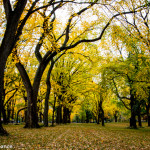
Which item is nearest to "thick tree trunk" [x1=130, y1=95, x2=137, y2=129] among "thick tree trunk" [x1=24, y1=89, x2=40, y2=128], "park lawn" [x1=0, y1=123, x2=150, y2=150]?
"park lawn" [x1=0, y1=123, x2=150, y2=150]

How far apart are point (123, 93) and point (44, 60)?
14.5 meters

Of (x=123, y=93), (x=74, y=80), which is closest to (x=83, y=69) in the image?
(x=74, y=80)

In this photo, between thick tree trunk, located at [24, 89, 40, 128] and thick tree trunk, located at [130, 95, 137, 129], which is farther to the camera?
thick tree trunk, located at [130, 95, 137, 129]

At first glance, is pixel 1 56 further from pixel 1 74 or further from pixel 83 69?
pixel 83 69

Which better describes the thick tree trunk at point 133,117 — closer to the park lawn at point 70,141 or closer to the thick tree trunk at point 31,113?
the park lawn at point 70,141

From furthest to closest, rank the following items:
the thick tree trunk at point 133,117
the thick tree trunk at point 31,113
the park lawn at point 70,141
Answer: the thick tree trunk at point 133,117, the thick tree trunk at point 31,113, the park lawn at point 70,141

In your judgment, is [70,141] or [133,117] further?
[133,117]

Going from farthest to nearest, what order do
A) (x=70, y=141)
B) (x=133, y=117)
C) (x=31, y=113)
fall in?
1. (x=133, y=117)
2. (x=31, y=113)
3. (x=70, y=141)

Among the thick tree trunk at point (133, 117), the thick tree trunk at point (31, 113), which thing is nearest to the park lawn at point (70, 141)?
the thick tree trunk at point (31, 113)

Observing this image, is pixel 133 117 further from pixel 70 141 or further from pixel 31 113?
pixel 70 141

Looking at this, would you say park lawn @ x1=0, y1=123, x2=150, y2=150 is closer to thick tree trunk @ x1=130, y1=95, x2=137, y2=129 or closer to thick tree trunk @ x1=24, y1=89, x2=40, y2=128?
thick tree trunk @ x1=24, y1=89, x2=40, y2=128

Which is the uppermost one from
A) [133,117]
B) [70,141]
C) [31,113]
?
[31,113]

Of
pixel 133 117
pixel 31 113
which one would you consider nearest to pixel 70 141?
pixel 31 113

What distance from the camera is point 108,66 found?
1652 centimetres
